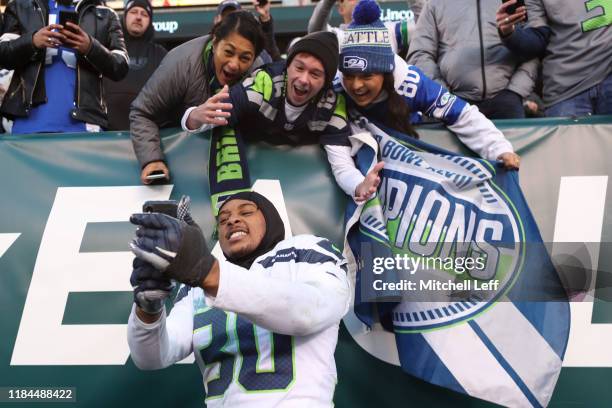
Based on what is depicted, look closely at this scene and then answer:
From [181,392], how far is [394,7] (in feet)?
26.4

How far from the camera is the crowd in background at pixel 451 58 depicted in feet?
13.0

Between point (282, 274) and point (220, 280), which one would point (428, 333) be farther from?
point (220, 280)

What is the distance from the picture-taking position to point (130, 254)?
11.9ft

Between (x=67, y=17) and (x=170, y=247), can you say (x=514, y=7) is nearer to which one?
(x=67, y=17)

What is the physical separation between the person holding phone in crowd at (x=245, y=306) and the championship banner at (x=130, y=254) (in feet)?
2.22

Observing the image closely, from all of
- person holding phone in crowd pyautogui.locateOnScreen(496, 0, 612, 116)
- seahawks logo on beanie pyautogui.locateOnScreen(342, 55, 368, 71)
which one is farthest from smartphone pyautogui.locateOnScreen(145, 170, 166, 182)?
person holding phone in crowd pyautogui.locateOnScreen(496, 0, 612, 116)

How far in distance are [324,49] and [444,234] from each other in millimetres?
978

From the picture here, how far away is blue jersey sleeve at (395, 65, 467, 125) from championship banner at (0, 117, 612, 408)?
0.13m

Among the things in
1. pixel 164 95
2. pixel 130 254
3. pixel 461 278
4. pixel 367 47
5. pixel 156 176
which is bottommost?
pixel 461 278

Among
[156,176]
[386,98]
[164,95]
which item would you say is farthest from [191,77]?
[386,98]

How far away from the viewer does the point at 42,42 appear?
3.91m

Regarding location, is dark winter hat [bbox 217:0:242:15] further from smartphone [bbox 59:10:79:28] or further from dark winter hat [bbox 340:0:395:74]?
dark winter hat [bbox 340:0:395:74]

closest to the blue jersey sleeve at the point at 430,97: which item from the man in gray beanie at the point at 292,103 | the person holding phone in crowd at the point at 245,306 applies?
the man in gray beanie at the point at 292,103

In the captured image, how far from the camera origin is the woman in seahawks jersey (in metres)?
Answer: 3.54
